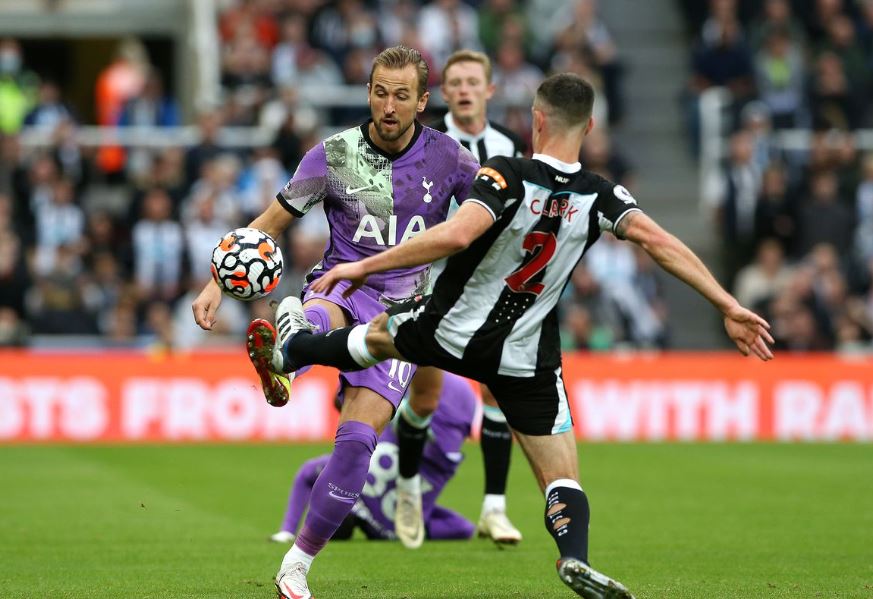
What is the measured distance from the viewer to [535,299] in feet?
22.6

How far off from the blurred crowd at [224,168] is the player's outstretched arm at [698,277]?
A: 35.8 feet

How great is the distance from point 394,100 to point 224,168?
11.2m

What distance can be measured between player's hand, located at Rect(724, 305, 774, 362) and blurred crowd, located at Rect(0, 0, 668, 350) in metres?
11.0

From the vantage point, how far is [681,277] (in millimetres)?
6594

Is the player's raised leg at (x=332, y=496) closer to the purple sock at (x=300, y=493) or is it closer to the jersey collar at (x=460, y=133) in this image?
the purple sock at (x=300, y=493)

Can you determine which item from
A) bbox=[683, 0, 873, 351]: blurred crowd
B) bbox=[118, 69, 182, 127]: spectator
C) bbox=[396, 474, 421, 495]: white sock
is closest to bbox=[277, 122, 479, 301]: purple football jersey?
bbox=[396, 474, 421, 495]: white sock

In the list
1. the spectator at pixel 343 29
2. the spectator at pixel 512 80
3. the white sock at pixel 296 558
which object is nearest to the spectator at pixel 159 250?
the spectator at pixel 343 29

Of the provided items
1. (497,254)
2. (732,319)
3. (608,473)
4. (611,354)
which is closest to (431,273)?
(497,254)

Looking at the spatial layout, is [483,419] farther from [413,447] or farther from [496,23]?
[496,23]

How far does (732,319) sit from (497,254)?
1.05 m

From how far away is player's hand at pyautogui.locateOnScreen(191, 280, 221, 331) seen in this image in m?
7.24

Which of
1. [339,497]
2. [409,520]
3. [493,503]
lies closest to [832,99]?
[493,503]

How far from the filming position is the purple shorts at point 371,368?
723cm

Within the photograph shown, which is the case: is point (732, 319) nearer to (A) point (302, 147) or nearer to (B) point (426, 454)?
(B) point (426, 454)
